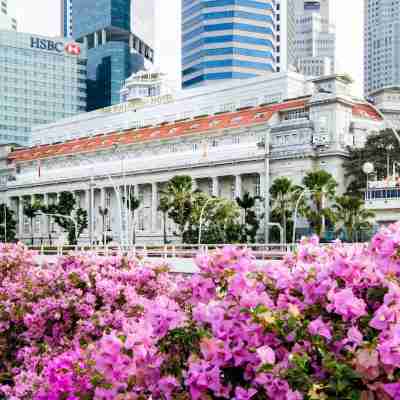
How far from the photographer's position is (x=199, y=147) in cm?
12281

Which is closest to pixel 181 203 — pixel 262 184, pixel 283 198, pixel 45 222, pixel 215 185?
pixel 283 198

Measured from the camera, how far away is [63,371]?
35.0ft

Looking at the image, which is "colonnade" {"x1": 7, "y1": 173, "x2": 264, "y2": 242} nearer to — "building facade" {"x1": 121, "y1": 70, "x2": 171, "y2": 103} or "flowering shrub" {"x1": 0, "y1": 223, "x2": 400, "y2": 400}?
"building facade" {"x1": 121, "y1": 70, "x2": 171, "y2": 103}

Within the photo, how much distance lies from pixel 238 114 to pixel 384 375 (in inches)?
4612

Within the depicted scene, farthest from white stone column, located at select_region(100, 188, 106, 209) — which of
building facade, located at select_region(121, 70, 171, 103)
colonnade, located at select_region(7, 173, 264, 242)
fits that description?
building facade, located at select_region(121, 70, 171, 103)

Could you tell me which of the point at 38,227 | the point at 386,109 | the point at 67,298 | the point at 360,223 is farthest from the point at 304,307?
the point at 38,227

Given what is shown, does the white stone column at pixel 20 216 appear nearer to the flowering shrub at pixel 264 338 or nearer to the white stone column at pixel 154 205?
the white stone column at pixel 154 205

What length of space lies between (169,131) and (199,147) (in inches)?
431

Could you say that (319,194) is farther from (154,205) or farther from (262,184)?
(154,205)

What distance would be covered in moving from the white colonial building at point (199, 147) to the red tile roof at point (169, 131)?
323 millimetres

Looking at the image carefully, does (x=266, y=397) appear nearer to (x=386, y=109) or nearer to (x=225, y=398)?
(x=225, y=398)

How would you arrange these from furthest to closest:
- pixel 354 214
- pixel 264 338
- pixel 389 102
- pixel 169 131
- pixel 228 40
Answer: pixel 228 40, pixel 169 131, pixel 389 102, pixel 354 214, pixel 264 338

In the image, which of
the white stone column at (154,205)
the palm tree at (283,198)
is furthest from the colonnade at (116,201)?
the palm tree at (283,198)

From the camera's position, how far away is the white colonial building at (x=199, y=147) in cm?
10506
